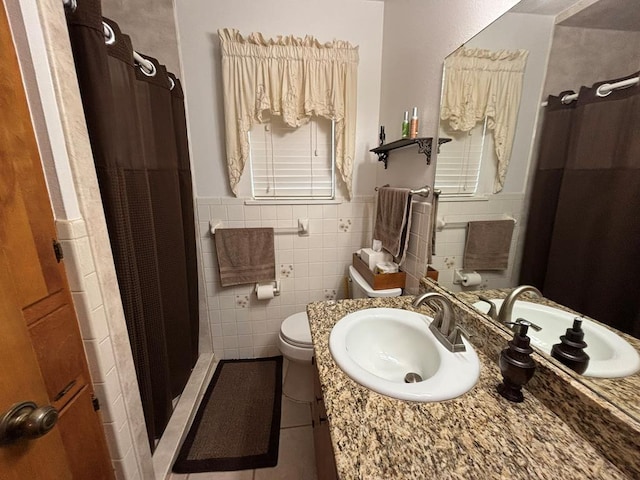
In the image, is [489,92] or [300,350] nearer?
[489,92]

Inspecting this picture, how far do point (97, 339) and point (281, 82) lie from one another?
162cm

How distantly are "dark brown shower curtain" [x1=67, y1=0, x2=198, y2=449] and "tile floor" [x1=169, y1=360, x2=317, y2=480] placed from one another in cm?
41

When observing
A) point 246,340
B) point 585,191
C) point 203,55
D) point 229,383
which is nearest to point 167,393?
point 229,383

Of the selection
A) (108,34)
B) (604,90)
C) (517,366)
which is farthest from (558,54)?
(108,34)

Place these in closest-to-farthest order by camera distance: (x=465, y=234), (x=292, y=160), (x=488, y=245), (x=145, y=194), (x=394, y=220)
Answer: (x=488, y=245) < (x=465, y=234) < (x=145, y=194) < (x=394, y=220) < (x=292, y=160)

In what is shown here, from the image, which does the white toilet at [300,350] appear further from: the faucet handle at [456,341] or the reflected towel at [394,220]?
the faucet handle at [456,341]

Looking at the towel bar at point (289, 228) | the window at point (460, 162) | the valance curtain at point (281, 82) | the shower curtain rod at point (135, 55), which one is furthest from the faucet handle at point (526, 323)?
the shower curtain rod at point (135, 55)

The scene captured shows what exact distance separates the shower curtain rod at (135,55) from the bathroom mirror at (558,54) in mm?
1368


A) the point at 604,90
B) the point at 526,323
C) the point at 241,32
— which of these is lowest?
the point at 526,323

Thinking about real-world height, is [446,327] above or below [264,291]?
above

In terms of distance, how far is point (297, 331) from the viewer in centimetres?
162

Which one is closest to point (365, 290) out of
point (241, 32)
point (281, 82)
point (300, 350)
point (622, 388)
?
point (300, 350)

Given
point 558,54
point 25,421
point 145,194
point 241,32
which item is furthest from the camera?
point 241,32

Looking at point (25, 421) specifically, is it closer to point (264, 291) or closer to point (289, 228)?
point (264, 291)
